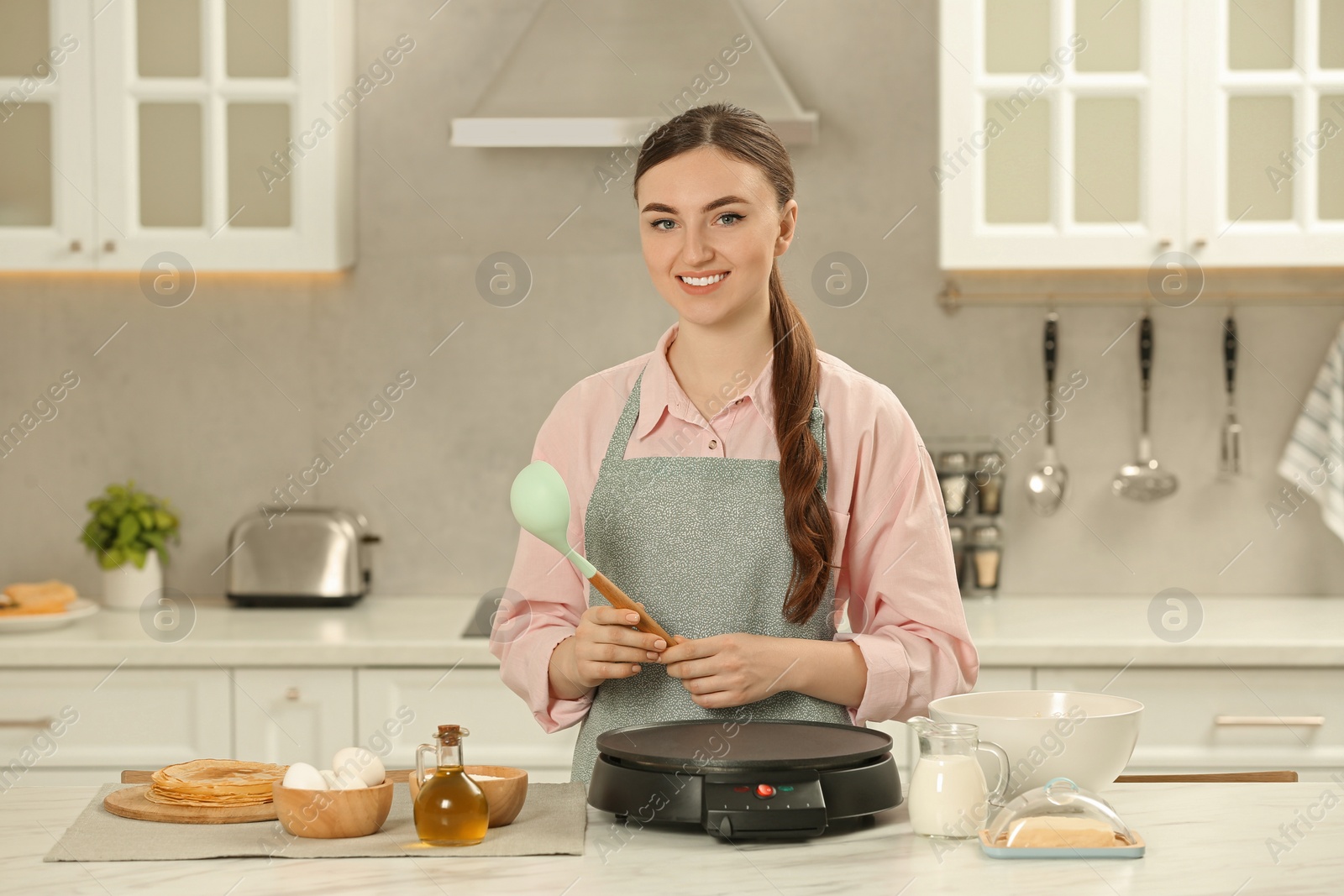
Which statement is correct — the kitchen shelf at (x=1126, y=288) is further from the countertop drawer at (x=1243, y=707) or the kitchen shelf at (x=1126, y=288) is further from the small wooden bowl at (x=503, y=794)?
the small wooden bowl at (x=503, y=794)

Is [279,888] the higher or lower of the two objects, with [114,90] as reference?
lower

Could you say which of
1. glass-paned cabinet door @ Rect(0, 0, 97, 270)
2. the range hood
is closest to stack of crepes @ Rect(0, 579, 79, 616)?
glass-paned cabinet door @ Rect(0, 0, 97, 270)

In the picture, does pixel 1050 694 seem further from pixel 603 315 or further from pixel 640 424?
pixel 603 315

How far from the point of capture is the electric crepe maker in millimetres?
1084

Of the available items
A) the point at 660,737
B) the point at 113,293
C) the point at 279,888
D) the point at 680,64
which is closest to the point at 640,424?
the point at 660,737

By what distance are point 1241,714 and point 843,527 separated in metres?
1.19

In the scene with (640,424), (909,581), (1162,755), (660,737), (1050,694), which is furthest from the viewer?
(1162,755)

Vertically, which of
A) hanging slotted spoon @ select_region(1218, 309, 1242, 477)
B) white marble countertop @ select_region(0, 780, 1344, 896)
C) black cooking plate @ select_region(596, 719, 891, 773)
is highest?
hanging slotted spoon @ select_region(1218, 309, 1242, 477)

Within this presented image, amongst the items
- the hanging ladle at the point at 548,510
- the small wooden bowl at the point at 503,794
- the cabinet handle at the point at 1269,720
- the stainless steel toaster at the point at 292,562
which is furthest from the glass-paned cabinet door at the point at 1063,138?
the small wooden bowl at the point at 503,794

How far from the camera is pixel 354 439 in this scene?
2.91m

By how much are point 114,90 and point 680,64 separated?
3.58ft

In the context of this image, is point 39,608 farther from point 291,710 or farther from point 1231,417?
point 1231,417

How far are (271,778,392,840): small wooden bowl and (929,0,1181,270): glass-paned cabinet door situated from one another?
1.74m

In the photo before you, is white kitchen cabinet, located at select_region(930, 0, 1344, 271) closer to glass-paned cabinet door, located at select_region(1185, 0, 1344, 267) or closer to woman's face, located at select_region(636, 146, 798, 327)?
glass-paned cabinet door, located at select_region(1185, 0, 1344, 267)
